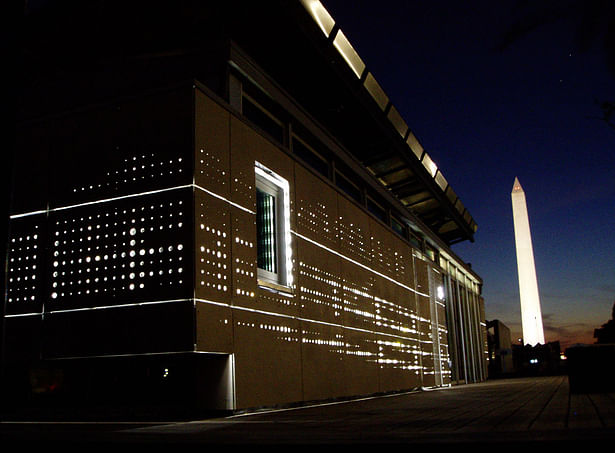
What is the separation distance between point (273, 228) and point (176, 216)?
2.82 m

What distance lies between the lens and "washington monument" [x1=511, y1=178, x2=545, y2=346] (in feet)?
187

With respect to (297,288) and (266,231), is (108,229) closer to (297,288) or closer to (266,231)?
(266,231)

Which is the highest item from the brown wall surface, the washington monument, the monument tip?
the monument tip

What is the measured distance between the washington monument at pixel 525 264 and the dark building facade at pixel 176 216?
48.7 meters

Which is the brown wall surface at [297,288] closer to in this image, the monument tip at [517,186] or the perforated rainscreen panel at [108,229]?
the perforated rainscreen panel at [108,229]

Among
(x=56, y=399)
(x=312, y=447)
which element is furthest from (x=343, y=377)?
(x=312, y=447)

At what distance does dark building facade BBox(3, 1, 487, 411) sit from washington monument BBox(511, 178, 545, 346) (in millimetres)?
A: 48675

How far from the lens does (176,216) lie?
768cm

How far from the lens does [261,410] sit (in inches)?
339

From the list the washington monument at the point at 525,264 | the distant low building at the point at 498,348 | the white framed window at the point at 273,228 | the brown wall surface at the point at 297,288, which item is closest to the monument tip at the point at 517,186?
the washington monument at the point at 525,264

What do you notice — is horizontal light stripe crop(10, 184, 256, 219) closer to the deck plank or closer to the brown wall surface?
the brown wall surface

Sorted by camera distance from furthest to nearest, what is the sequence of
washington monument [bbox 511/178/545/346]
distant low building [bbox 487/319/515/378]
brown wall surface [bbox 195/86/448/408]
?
washington monument [bbox 511/178/545/346] < distant low building [bbox 487/319/515/378] < brown wall surface [bbox 195/86/448/408]

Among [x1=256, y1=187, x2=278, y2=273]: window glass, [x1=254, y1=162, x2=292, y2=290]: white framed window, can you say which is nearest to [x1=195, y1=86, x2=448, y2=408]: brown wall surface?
[x1=254, y1=162, x2=292, y2=290]: white framed window

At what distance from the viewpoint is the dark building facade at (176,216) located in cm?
779
